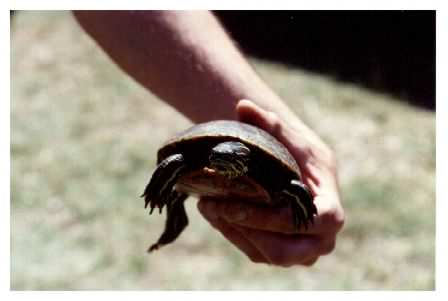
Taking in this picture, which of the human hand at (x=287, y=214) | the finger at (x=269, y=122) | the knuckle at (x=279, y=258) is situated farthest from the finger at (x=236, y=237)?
the finger at (x=269, y=122)

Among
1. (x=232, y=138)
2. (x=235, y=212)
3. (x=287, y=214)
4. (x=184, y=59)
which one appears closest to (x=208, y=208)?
(x=235, y=212)

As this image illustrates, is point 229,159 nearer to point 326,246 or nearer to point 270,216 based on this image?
point 270,216

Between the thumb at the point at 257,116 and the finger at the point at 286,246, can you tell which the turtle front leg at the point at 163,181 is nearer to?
the thumb at the point at 257,116

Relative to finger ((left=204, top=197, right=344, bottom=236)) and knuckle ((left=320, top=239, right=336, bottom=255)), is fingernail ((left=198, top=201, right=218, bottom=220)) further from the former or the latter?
knuckle ((left=320, top=239, right=336, bottom=255))

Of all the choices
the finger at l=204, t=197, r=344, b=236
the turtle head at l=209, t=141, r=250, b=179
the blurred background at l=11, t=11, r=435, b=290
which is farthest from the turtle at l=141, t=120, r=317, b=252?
the blurred background at l=11, t=11, r=435, b=290
